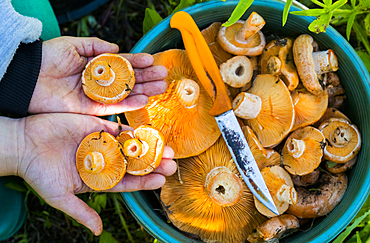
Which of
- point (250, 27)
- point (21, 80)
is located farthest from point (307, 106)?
point (21, 80)

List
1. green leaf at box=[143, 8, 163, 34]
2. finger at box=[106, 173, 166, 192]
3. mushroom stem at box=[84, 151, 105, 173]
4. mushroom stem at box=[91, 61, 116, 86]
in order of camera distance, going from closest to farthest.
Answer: mushroom stem at box=[84, 151, 105, 173] → mushroom stem at box=[91, 61, 116, 86] → finger at box=[106, 173, 166, 192] → green leaf at box=[143, 8, 163, 34]

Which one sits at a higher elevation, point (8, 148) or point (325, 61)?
point (325, 61)

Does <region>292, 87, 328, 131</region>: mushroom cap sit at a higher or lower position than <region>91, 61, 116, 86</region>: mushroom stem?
lower

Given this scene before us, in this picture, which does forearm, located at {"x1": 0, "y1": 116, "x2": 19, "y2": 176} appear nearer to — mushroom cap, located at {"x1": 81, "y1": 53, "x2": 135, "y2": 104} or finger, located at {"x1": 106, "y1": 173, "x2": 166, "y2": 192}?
mushroom cap, located at {"x1": 81, "y1": 53, "x2": 135, "y2": 104}

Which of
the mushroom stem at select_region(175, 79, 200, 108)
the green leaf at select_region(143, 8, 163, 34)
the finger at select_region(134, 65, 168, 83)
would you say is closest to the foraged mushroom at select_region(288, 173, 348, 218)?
the mushroom stem at select_region(175, 79, 200, 108)

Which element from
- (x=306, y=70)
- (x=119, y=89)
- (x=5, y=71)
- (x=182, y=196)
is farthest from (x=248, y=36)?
(x=5, y=71)

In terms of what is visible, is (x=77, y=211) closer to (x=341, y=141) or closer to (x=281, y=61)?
(x=281, y=61)

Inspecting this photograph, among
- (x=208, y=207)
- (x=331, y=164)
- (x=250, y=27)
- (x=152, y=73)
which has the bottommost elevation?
(x=208, y=207)
